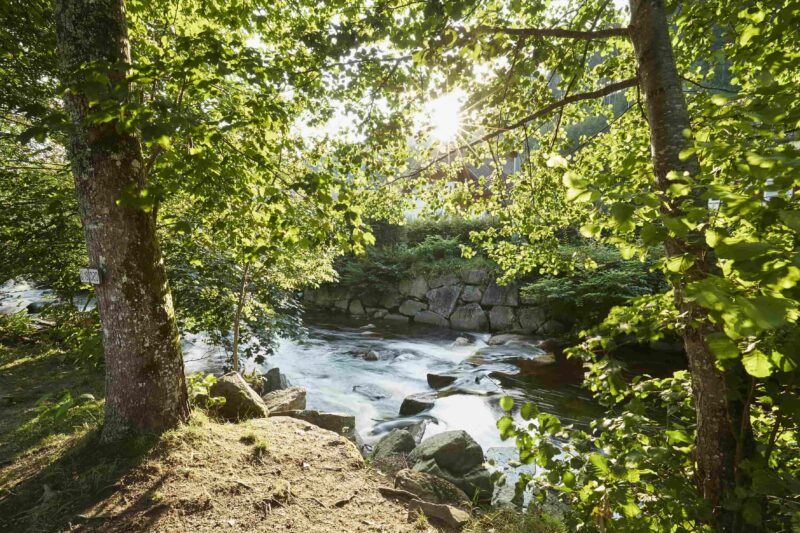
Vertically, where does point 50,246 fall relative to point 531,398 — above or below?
above

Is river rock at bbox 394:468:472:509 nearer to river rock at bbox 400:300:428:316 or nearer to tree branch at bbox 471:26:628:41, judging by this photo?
tree branch at bbox 471:26:628:41

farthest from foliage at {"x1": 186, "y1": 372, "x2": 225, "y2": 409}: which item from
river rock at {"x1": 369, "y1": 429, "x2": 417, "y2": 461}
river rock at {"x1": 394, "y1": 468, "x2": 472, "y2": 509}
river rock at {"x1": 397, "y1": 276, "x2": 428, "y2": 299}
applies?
river rock at {"x1": 397, "y1": 276, "x2": 428, "y2": 299}

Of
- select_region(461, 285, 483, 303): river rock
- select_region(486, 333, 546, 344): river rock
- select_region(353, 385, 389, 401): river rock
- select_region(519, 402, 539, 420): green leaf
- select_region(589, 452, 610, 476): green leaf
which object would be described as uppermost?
select_region(461, 285, 483, 303): river rock

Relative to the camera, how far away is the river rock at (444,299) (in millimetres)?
16609

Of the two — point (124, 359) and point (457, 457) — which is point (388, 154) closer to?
point (124, 359)

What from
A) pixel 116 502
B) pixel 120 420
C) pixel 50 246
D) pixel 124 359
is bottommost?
pixel 116 502

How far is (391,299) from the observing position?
60.2ft

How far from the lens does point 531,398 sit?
28.8 ft

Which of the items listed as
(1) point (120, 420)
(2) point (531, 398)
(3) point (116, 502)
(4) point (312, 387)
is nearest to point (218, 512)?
(3) point (116, 502)

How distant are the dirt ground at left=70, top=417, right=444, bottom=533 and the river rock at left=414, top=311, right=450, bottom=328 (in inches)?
479

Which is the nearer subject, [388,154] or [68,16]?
[68,16]

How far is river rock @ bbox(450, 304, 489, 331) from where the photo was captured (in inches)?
616

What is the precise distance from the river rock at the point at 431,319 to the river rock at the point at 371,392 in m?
7.17

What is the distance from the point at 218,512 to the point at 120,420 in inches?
49.4
